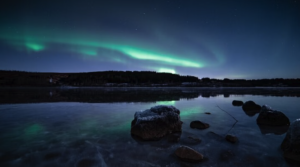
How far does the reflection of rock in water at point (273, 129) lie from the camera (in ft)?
24.1

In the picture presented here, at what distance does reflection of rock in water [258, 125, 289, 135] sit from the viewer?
24.1 feet

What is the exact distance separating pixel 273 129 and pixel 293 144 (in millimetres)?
3713

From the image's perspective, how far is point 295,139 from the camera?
478cm

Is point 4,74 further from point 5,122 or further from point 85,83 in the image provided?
point 5,122

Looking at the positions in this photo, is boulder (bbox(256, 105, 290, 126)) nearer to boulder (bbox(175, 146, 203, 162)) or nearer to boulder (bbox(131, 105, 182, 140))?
boulder (bbox(131, 105, 182, 140))

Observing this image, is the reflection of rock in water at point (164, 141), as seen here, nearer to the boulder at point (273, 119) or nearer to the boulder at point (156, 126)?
the boulder at point (156, 126)

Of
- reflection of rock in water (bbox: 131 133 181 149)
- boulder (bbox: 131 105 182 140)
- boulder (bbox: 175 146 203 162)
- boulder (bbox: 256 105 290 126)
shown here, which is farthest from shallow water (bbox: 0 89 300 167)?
boulder (bbox: 256 105 290 126)

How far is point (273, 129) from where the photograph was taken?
7859 mm

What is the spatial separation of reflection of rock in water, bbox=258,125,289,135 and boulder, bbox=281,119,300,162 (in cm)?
236

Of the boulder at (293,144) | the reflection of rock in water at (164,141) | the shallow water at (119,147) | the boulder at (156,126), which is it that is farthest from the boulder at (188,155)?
the boulder at (293,144)

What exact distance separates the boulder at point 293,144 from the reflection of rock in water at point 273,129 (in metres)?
2.36

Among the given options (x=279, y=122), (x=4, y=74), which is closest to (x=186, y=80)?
(x=279, y=122)

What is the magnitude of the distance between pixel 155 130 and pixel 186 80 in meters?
168

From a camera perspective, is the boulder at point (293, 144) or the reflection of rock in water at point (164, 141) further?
the reflection of rock in water at point (164, 141)
